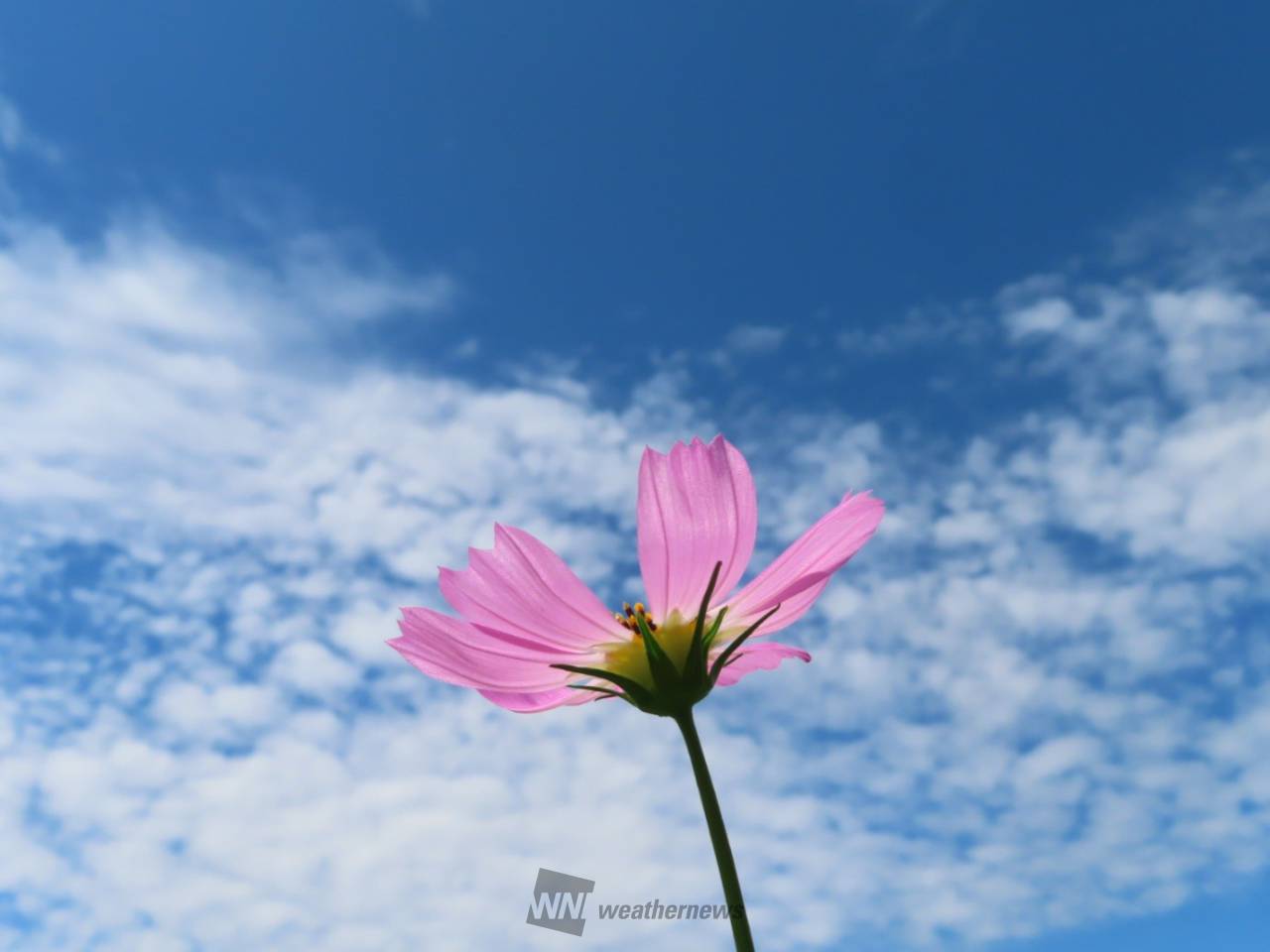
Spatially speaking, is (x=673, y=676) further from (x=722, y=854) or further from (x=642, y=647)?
(x=722, y=854)

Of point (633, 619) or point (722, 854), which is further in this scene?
point (633, 619)

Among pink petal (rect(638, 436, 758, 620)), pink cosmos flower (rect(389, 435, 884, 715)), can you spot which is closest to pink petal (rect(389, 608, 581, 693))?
pink cosmos flower (rect(389, 435, 884, 715))

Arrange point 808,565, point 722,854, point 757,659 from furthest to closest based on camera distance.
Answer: point 757,659 → point 808,565 → point 722,854

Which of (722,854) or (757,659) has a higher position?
(757,659)

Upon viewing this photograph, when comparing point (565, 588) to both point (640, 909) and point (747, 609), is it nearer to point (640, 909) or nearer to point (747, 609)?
point (747, 609)

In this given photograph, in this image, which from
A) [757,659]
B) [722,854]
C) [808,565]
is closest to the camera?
[722,854]

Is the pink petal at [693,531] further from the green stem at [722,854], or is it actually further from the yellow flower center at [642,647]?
the green stem at [722,854]

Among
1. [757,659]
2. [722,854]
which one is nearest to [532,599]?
[757,659]
